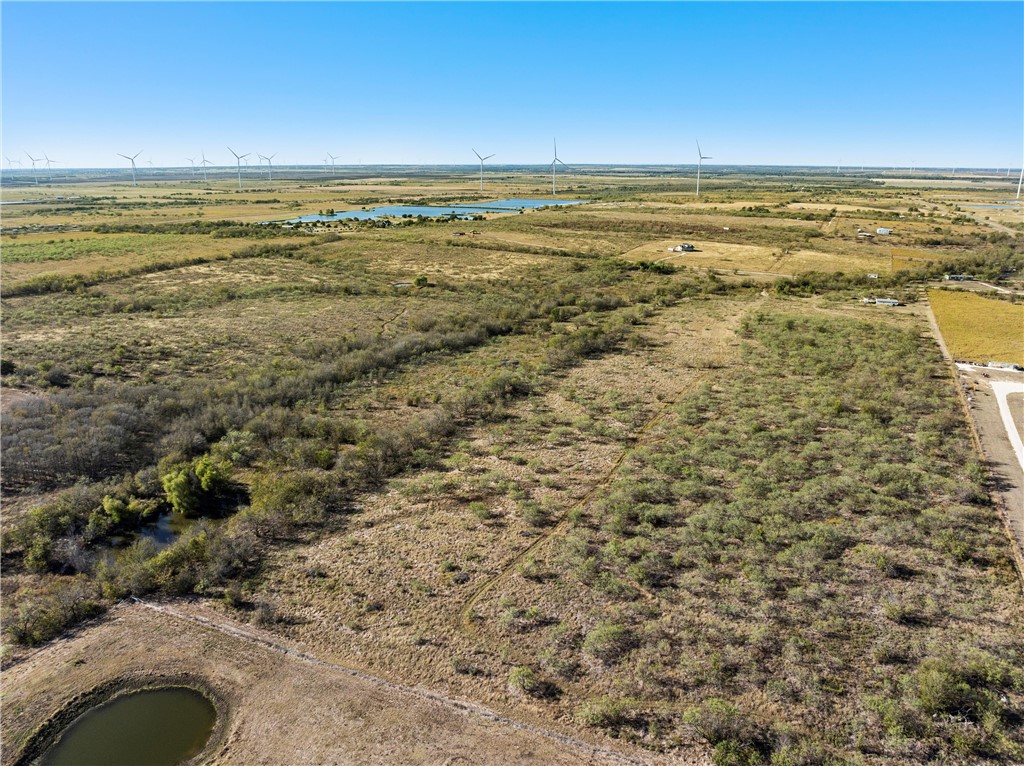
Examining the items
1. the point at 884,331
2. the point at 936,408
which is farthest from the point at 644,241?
the point at 936,408

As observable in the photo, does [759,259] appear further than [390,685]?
Yes

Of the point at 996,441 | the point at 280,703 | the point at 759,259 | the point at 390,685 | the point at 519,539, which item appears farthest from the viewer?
the point at 759,259

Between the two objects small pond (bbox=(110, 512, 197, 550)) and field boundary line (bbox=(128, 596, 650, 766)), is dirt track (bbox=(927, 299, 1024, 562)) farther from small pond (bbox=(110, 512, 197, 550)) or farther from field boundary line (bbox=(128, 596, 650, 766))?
small pond (bbox=(110, 512, 197, 550))

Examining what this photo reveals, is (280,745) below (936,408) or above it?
below

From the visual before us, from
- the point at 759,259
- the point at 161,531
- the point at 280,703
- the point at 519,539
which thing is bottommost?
the point at 280,703

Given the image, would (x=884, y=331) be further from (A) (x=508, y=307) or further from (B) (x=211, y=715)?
(B) (x=211, y=715)

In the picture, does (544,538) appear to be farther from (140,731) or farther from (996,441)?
(996,441)

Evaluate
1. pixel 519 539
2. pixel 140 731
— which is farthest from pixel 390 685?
pixel 519 539

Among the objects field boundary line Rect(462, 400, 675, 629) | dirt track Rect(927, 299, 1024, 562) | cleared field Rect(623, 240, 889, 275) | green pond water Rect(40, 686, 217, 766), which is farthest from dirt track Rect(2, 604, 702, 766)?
cleared field Rect(623, 240, 889, 275)
